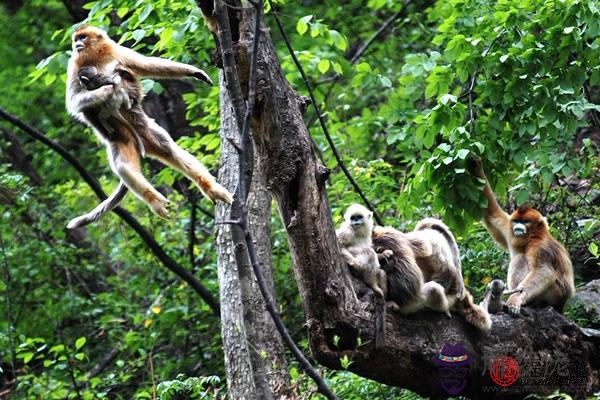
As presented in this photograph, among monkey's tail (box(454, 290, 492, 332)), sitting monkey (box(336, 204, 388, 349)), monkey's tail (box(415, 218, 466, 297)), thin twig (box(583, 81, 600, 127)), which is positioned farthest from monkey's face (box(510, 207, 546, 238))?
sitting monkey (box(336, 204, 388, 349))

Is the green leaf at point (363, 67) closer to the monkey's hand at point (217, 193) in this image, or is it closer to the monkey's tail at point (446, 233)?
the monkey's tail at point (446, 233)

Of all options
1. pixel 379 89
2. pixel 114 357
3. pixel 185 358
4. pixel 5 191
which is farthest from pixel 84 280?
pixel 379 89

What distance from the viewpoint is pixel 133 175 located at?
5.38m

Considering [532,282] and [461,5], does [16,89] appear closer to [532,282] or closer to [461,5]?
[461,5]

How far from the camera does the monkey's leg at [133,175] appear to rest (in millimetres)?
5281

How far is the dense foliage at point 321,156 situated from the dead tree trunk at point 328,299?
0.64 m

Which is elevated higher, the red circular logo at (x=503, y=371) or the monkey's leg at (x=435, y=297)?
the monkey's leg at (x=435, y=297)

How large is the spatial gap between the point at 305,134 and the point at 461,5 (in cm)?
334

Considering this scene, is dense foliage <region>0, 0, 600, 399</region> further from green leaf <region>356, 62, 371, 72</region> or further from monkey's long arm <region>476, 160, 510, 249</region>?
monkey's long arm <region>476, 160, 510, 249</region>

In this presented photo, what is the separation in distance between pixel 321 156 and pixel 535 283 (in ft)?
10.1

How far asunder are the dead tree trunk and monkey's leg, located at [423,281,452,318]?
75 mm

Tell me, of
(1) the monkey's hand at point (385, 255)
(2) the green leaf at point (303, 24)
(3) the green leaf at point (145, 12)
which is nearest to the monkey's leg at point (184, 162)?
(1) the monkey's hand at point (385, 255)

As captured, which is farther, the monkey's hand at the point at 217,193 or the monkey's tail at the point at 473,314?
the monkey's tail at the point at 473,314

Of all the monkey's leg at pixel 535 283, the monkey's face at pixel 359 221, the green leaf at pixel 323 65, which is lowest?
the monkey's leg at pixel 535 283
